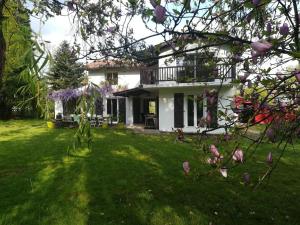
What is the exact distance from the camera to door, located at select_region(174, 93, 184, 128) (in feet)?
63.5

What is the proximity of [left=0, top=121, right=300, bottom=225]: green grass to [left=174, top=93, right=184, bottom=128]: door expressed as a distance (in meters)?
9.02

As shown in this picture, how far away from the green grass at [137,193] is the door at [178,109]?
29.6 ft

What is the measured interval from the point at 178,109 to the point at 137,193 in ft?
43.9

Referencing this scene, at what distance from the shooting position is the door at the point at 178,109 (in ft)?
63.5

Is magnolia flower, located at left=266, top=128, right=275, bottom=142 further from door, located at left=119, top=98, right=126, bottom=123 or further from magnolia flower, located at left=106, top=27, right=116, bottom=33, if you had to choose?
door, located at left=119, top=98, right=126, bottom=123

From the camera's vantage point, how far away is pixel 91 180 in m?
7.54

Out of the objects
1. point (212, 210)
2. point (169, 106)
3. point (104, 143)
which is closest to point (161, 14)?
point (212, 210)

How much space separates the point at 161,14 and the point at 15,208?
4.83 metres

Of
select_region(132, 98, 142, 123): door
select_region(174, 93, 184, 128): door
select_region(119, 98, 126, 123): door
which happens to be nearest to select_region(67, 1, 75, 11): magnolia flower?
select_region(174, 93, 184, 128): door

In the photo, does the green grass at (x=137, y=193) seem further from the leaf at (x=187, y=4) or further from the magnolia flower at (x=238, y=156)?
the leaf at (x=187, y=4)

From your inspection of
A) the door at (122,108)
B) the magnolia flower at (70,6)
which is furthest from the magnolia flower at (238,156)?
the door at (122,108)

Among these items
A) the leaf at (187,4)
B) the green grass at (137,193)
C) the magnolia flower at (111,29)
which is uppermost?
the magnolia flower at (111,29)

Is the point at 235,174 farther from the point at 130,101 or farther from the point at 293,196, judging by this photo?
the point at 130,101

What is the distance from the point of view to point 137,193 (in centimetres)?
642
